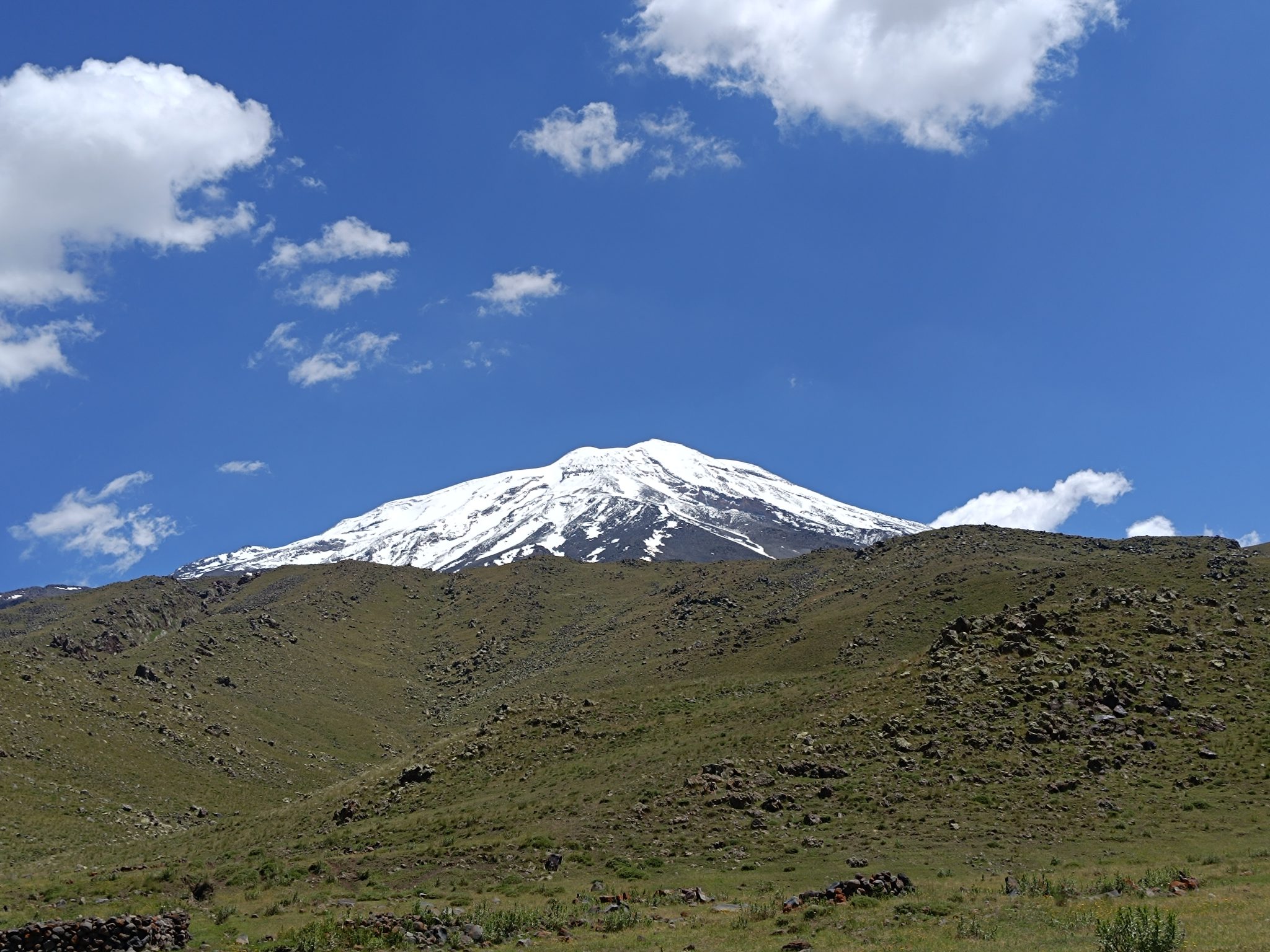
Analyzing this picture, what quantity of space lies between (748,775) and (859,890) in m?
17.8

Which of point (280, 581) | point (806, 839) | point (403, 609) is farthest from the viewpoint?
point (280, 581)

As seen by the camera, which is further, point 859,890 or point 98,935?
point 859,890

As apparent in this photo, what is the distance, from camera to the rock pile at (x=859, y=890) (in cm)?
2823

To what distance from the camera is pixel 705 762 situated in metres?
49.2

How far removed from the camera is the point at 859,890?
28.8 meters

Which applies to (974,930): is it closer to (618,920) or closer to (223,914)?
(618,920)

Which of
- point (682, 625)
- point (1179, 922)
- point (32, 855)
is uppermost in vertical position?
point (682, 625)

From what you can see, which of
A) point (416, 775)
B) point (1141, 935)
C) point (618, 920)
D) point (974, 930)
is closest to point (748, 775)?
point (618, 920)

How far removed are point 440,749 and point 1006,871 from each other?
3837 centimetres

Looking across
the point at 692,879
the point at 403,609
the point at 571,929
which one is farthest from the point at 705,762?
the point at 403,609

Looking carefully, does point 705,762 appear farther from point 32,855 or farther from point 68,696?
point 68,696

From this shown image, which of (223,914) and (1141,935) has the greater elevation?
(1141,935)

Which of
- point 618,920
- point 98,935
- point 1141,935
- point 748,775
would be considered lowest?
point 618,920

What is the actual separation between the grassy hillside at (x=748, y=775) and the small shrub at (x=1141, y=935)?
2193mm
